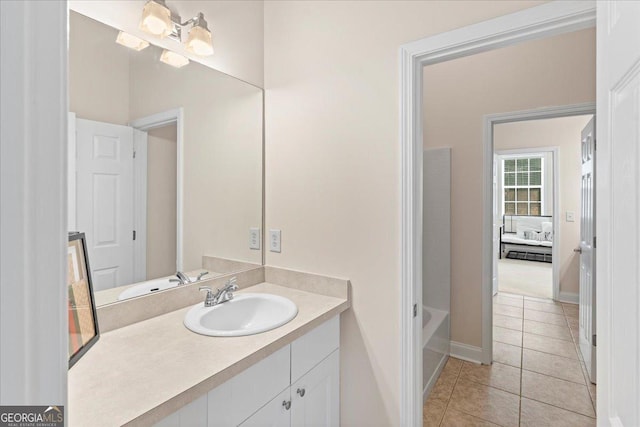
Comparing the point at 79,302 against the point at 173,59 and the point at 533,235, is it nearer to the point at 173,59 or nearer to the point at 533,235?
the point at 173,59

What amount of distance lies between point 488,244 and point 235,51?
91.2 inches

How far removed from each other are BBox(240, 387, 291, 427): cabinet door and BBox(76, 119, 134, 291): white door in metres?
0.75

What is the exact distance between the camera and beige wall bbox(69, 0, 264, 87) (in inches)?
50.6

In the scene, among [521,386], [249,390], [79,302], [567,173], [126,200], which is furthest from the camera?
[567,173]

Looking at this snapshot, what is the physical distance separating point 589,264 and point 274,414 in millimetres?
2458

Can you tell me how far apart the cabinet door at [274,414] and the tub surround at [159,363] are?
200mm

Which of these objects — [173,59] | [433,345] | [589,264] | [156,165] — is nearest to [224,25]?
[173,59]

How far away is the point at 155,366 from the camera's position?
38.8 inches

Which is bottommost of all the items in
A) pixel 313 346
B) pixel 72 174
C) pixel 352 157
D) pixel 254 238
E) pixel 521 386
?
pixel 521 386

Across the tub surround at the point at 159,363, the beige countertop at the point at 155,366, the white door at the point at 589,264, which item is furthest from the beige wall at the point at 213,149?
the white door at the point at 589,264

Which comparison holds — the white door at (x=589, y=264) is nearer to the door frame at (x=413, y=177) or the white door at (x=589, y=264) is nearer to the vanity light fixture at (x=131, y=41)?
the door frame at (x=413, y=177)

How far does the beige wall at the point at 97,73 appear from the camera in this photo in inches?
46.0

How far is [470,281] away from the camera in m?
2.76

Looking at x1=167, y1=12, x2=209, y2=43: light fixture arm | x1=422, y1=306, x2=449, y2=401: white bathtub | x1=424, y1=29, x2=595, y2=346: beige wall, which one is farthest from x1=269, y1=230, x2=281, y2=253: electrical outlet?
x1=424, y1=29, x2=595, y2=346: beige wall
